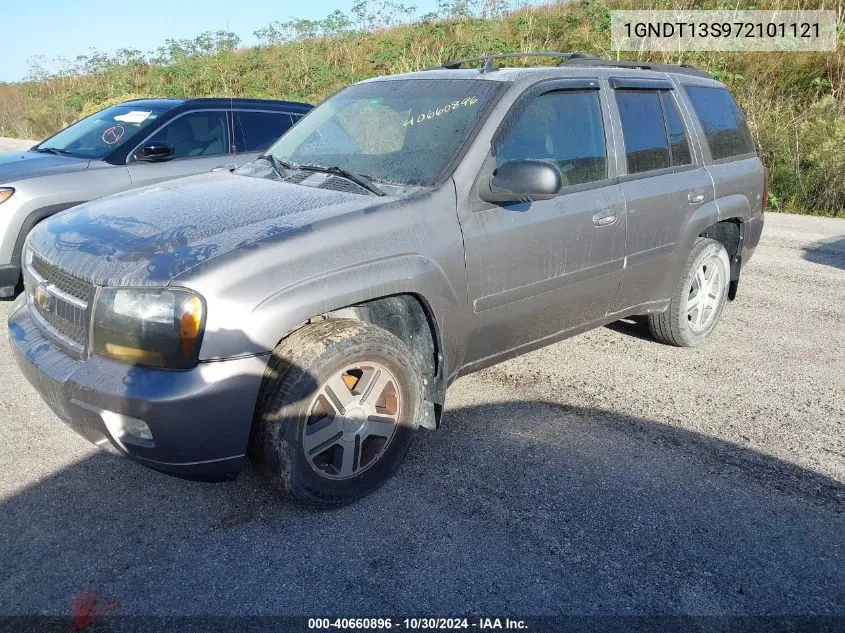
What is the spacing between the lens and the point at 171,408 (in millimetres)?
2482

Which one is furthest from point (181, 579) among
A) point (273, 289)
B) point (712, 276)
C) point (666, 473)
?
point (712, 276)

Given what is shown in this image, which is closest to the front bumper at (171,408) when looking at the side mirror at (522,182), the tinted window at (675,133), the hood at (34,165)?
the side mirror at (522,182)

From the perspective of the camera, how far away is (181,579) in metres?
2.57

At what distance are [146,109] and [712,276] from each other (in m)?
5.51

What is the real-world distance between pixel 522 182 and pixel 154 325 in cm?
175

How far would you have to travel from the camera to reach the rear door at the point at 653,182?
4.14 m

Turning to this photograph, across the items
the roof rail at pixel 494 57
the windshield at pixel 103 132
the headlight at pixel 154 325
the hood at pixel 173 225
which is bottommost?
the headlight at pixel 154 325

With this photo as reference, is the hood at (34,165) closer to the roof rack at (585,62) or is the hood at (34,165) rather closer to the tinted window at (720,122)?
the roof rack at (585,62)

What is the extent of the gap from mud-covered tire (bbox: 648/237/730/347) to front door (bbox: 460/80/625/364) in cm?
82

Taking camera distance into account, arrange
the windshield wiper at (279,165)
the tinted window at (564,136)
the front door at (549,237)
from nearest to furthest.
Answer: the front door at (549,237) → the tinted window at (564,136) → the windshield wiper at (279,165)

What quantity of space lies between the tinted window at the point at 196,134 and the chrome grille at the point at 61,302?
3572 millimetres

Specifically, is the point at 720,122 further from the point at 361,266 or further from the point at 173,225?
the point at 173,225

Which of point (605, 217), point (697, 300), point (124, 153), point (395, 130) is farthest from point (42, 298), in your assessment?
point (697, 300)

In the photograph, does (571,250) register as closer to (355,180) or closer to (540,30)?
(355,180)
